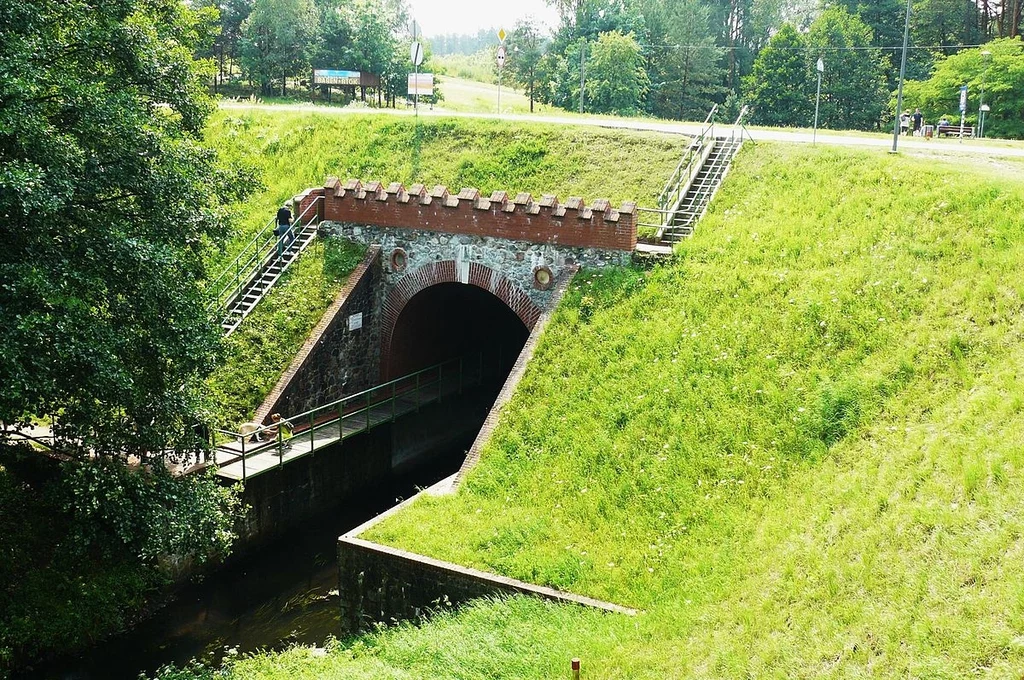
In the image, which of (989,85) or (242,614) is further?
(989,85)

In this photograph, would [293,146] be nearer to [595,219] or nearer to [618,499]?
[595,219]

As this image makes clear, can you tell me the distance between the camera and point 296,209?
73.3ft

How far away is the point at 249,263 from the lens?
70.2 feet

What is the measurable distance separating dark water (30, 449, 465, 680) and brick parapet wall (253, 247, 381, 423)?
8.63 feet

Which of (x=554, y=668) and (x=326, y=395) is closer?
(x=554, y=668)

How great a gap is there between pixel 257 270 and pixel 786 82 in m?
39.4

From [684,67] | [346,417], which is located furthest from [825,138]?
[684,67]

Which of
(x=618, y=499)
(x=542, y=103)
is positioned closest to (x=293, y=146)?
(x=618, y=499)

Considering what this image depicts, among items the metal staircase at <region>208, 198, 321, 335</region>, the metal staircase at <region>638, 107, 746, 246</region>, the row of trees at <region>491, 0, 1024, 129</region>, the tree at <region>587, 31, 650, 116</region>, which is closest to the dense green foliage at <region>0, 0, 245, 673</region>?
the metal staircase at <region>208, 198, 321, 335</region>

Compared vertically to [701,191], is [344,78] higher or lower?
higher

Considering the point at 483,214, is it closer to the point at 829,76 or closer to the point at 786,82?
the point at 786,82

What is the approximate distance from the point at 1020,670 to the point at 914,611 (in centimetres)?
132

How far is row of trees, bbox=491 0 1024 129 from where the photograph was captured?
51.2 m

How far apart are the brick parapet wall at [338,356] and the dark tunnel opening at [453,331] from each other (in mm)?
637
